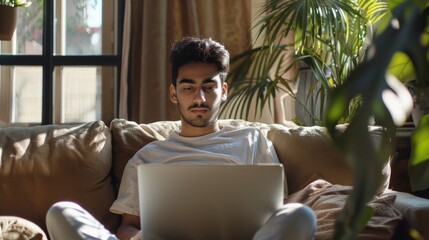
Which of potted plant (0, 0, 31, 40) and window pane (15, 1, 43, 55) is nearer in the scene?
potted plant (0, 0, 31, 40)

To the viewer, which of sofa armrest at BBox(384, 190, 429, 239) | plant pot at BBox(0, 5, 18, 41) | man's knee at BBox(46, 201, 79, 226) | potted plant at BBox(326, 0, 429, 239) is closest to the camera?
potted plant at BBox(326, 0, 429, 239)

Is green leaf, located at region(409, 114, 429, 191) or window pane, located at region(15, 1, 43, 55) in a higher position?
window pane, located at region(15, 1, 43, 55)

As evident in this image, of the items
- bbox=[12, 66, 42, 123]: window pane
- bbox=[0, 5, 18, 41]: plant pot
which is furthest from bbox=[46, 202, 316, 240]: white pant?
bbox=[12, 66, 42, 123]: window pane

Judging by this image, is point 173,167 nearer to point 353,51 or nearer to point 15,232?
point 15,232

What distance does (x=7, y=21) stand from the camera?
383 cm

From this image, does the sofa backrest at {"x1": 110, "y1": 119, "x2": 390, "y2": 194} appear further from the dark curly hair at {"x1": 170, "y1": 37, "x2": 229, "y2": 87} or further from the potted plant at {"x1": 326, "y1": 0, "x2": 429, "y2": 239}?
the potted plant at {"x1": 326, "y1": 0, "x2": 429, "y2": 239}

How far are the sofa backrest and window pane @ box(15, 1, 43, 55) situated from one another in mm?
1873

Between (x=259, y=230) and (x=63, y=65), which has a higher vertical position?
(x=63, y=65)

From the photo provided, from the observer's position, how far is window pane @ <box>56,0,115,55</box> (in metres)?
4.45

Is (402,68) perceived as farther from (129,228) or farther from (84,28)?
(84,28)

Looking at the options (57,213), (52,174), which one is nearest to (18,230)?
(57,213)

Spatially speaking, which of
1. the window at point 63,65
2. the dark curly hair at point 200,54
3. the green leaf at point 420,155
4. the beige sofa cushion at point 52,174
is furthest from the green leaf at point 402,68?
the window at point 63,65

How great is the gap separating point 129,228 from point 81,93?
238 cm

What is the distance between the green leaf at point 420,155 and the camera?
522mm
